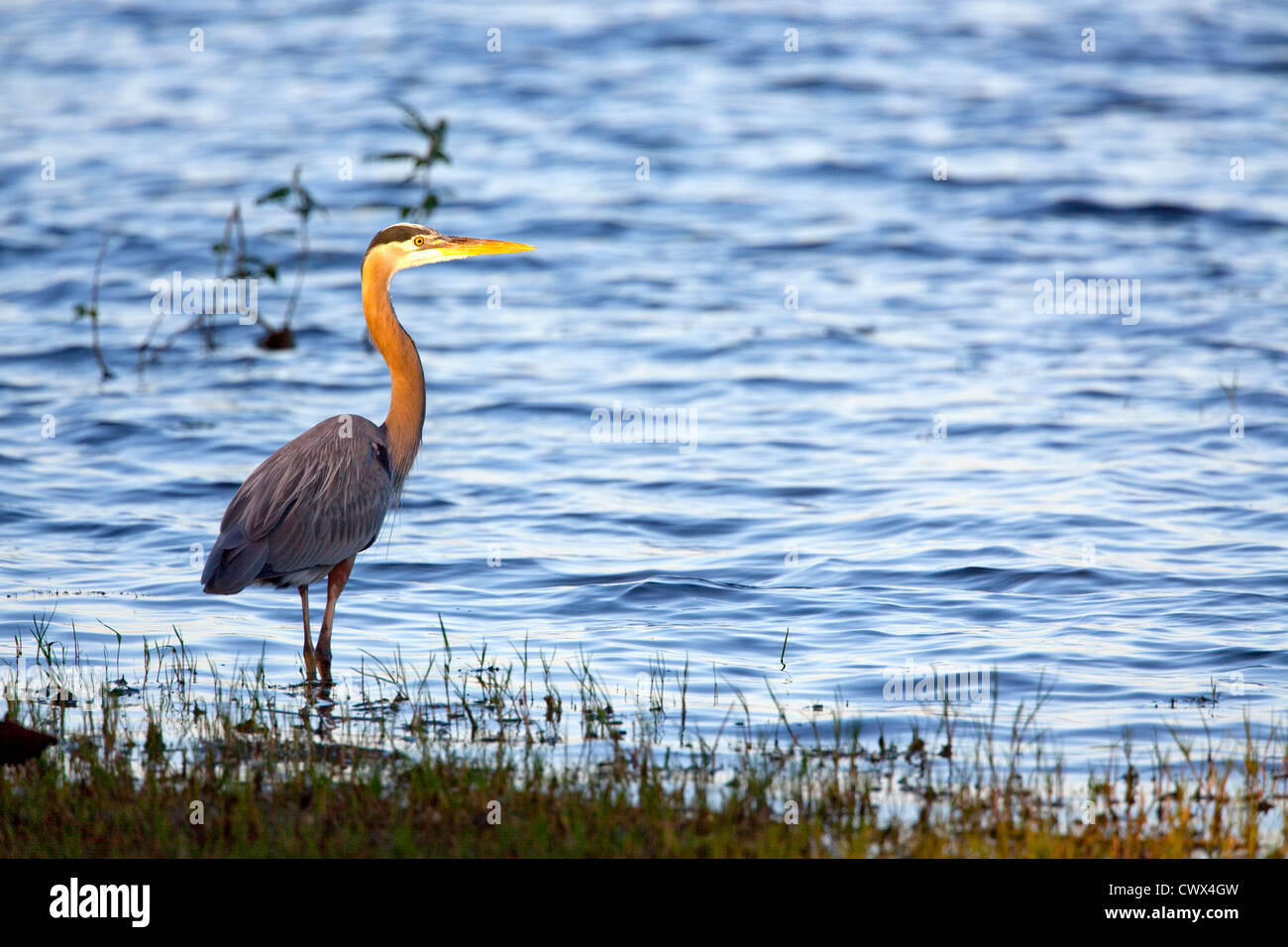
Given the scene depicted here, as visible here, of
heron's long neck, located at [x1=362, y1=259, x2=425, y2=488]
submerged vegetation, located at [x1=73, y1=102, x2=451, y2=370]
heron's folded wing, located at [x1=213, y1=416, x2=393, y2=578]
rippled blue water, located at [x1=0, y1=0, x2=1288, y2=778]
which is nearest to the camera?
heron's folded wing, located at [x1=213, y1=416, x2=393, y2=578]

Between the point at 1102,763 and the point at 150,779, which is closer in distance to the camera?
the point at 150,779

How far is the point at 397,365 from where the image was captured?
8.57 m

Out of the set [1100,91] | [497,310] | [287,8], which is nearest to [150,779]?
[497,310]

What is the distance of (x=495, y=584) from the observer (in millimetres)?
9562

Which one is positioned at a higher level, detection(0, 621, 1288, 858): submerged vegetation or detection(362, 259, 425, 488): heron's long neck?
detection(362, 259, 425, 488): heron's long neck

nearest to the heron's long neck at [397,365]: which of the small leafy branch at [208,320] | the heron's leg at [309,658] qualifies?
the heron's leg at [309,658]

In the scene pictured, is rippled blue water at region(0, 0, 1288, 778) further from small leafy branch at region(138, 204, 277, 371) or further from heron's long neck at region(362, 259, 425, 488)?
heron's long neck at region(362, 259, 425, 488)

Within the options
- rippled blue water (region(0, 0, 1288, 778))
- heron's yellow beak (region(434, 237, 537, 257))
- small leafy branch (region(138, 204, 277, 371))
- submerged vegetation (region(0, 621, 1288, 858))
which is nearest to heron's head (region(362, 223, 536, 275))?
heron's yellow beak (region(434, 237, 537, 257))

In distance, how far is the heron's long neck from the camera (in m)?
8.56

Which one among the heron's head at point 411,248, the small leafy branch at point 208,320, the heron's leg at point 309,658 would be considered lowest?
the heron's leg at point 309,658

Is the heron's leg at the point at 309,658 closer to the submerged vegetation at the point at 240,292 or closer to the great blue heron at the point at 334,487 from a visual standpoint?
the great blue heron at the point at 334,487

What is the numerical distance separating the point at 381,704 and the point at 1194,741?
11.9 feet

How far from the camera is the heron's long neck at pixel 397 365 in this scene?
8562 millimetres

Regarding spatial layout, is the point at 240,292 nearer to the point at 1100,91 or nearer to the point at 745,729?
the point at 745,729
